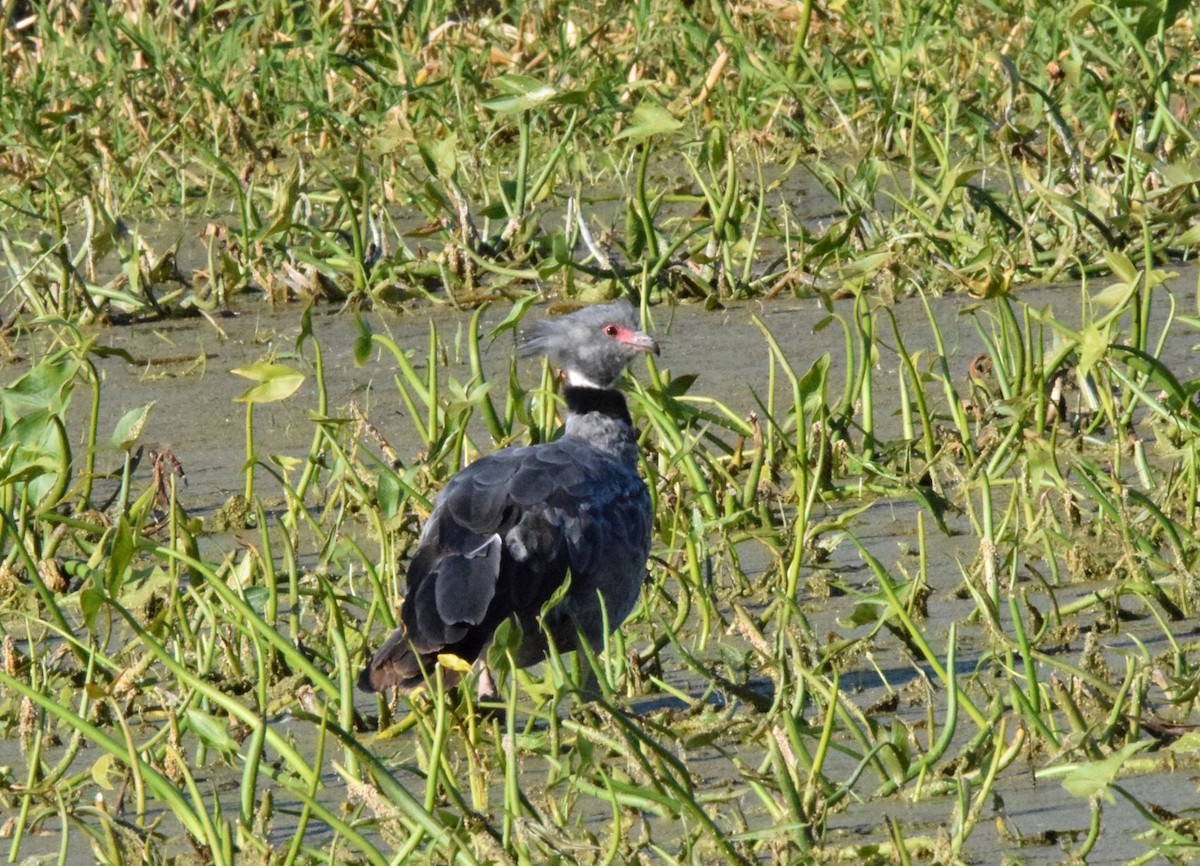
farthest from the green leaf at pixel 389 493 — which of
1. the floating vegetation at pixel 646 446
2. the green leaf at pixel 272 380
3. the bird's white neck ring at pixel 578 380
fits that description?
the bird's white neck ring at pixel 578 380

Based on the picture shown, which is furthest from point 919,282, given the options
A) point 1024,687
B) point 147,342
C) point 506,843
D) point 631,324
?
point 506,843

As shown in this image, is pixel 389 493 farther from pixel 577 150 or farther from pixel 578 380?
pixel 577 150

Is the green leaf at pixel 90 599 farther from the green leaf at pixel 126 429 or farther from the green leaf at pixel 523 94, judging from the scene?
the green leaf at pixel 523 94

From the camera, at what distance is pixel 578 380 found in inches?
172

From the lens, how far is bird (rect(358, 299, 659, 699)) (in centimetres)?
337

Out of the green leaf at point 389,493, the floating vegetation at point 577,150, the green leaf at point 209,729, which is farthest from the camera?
the floating vegetation at point 577,150

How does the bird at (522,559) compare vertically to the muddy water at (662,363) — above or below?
above

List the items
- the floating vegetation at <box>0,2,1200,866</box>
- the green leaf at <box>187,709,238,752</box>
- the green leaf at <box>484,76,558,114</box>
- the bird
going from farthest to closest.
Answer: the green leaf at <box>484,76,558,114</box>, the bird, the floating vegetation at <box>0,2,1200,866</box>, the green leaf at <box>187,709,238,752</box>

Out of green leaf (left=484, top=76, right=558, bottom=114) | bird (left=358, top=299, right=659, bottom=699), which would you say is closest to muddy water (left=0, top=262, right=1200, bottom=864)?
bird (left=358, top=299, right=659, bottom=699)

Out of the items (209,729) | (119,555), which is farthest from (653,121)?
(209,729)

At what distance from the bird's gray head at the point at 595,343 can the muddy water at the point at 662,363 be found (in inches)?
17.7

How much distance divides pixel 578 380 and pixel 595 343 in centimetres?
8

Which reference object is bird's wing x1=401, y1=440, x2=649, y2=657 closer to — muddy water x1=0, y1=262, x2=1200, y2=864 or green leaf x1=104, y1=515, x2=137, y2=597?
muddy water x1=0, y1=262, x2=1200, y2=864

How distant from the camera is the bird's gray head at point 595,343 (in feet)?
14.3
